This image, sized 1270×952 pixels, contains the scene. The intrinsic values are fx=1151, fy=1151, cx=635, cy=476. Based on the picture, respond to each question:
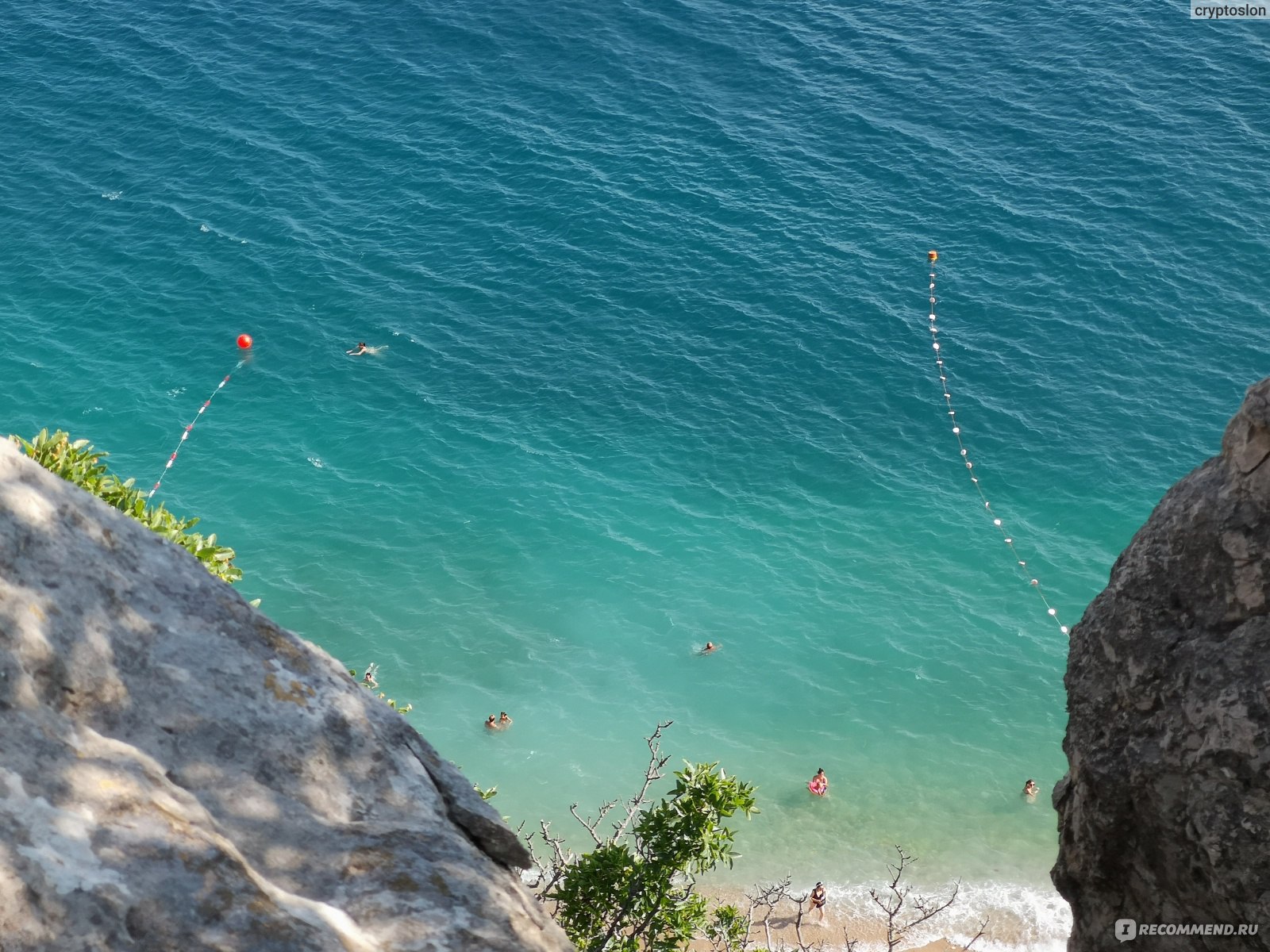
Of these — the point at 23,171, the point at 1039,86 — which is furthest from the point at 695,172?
the point at 23,171

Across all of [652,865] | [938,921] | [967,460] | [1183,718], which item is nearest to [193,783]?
[1183,718]

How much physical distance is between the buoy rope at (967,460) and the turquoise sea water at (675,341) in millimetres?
290

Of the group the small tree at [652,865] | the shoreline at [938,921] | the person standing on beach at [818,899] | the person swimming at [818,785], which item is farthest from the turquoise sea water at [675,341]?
the small tree at [652,865]

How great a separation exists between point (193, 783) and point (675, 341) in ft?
129

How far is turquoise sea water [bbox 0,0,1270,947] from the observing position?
107 feet

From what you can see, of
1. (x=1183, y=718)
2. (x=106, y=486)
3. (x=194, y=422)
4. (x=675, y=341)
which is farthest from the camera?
(x=675, y=341)

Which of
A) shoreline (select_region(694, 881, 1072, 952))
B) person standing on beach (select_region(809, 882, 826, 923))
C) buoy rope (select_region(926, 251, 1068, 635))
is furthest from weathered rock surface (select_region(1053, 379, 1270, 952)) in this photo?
buoy rope (select_region(926, 251, 1068, 635))

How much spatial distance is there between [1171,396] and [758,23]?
32436 mm

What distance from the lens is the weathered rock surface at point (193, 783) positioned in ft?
15.0

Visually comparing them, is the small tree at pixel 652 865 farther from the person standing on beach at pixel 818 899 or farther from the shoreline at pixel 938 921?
the person standing on beach at pixel 818 899

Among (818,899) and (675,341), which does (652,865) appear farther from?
(675,341)

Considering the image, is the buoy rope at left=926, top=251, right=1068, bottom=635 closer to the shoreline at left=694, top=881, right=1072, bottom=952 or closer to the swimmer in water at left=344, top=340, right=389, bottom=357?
the shoreline at left=694, top=881, right=1072, bottom=952

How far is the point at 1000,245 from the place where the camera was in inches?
1927

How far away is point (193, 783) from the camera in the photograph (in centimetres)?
546
